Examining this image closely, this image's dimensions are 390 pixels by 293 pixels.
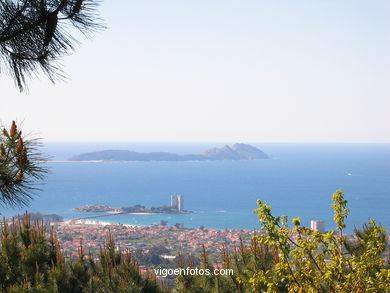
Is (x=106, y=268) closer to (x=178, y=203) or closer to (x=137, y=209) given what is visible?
(x=137, y=209)

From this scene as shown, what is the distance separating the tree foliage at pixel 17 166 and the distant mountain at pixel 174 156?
9652cm

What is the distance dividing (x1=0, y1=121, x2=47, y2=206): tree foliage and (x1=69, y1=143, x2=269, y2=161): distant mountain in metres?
96.5

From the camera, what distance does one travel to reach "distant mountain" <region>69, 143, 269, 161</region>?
328 feet

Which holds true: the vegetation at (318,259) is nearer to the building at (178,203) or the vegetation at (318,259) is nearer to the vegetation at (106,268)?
the vegetation at (106,268)

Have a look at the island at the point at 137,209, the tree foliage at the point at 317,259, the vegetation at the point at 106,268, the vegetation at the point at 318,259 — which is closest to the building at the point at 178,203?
the island at the point at 137,209

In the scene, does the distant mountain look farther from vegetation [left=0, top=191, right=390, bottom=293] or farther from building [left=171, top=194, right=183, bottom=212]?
vegetation [left=0, top=191, right=390, bottom=293]

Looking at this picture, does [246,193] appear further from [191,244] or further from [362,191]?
[191,244]

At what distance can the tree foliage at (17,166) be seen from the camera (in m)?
2.15

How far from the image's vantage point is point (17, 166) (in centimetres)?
218

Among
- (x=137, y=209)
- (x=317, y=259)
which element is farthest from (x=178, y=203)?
(x=317, y=259)

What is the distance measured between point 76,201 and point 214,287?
4584 cm

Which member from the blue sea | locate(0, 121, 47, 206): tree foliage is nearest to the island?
the blue sea

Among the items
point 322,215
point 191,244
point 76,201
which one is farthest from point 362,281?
point 76,201

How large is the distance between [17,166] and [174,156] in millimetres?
102345
